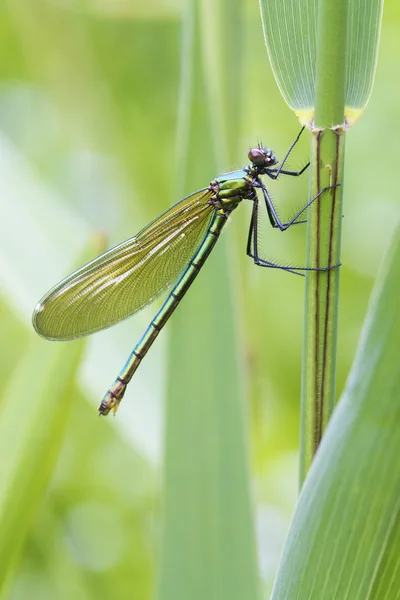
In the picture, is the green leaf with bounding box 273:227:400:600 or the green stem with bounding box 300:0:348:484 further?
the green stem with bounding box 300:0:348:484

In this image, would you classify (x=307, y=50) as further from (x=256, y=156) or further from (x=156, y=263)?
(x=156, y=263)

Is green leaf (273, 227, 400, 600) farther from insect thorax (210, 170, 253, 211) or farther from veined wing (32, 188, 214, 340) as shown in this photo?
insect thorax (210, 170, 253, 211)

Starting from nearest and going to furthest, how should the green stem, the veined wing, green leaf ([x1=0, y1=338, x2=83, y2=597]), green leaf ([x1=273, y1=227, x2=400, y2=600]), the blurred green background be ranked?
1. green leaf ([x1=273, y1=227, x2=400, y2=600])
2. the green stem
3. green leaf ([x1=0, y1=338, x2=83, y2=597])
4. the veined wing
5. the blurred green background

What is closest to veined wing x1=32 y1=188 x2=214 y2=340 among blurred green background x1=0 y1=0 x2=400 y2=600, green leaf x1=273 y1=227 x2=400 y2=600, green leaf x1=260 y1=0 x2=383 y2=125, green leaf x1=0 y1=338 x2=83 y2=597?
blurred green background x1=0 y1=0 x2=400 y2=600

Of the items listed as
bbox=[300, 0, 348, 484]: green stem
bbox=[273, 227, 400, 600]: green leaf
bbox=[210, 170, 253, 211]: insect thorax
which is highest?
bbox=[210, 170, 253, 211]: insect thorax

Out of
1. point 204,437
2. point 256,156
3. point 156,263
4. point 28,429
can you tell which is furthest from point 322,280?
point 156,263

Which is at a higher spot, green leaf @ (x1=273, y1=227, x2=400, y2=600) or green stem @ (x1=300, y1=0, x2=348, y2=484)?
green stem @ (x1=300, y1=0, x2=348, y2=484)
